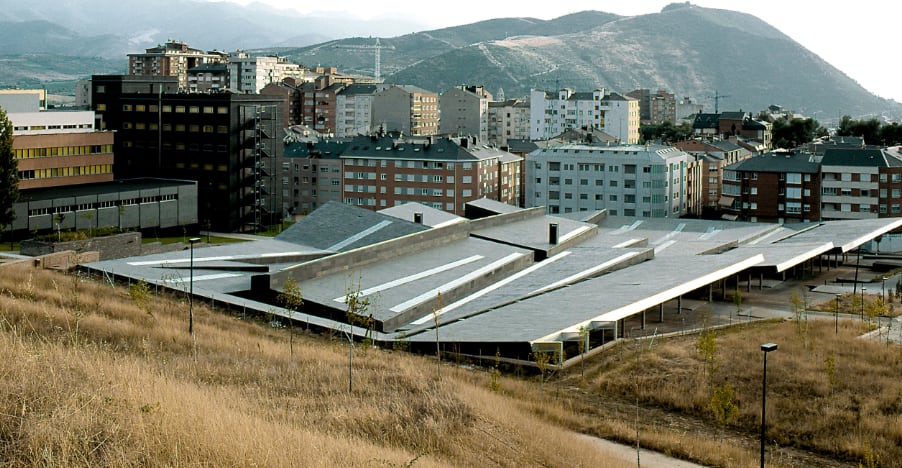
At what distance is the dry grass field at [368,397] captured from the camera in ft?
37.2

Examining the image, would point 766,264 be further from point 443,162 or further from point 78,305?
point 443,162

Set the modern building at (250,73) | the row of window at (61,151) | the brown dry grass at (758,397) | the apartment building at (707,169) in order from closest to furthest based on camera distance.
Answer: the brown dry grass at (758,397) → the row of window at (61,151) → the apartment building at (707,169) → the modern building at (250,73)

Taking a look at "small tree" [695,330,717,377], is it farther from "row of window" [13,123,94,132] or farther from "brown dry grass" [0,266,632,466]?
"row of window" [13,123,94,132]

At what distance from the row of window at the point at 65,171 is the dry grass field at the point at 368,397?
26.3 metres

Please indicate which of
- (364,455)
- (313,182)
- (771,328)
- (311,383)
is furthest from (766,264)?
(313,182)

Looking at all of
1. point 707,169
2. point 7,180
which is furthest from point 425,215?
point 707,169

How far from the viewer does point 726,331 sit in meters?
34.8

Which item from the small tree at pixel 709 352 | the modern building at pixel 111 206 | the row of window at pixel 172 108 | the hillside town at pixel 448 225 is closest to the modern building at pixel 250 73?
the hillside town at pixel 448 225

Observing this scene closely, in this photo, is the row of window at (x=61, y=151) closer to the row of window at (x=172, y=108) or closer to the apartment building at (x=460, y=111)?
the row of window at (x=172, y=108)

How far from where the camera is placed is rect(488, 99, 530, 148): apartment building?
134875mm

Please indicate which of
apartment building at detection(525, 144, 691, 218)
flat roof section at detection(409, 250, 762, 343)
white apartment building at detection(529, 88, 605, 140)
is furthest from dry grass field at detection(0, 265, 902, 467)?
white apartment building at detection(529, 88, 605, 140)

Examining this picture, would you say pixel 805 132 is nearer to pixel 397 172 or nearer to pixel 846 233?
pixel 397 172

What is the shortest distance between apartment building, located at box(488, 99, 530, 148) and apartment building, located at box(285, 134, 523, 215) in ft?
176

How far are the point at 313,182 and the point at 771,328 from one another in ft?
166
